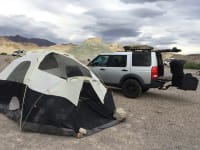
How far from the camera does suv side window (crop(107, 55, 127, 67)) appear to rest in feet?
34.7

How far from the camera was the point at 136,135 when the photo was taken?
6098 mm

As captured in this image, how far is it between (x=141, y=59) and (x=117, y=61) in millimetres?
1076

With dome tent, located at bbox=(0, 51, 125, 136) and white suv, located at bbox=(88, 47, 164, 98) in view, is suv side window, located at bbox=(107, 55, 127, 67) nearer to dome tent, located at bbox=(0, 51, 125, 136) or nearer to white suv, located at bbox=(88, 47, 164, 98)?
white suv, located at bbox=(88, 47, 164, 98)

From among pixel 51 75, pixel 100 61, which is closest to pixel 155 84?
pixel 100 61

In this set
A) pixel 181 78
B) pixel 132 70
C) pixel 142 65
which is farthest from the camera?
pixel 132 70

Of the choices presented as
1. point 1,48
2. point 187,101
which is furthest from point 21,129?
point 1,48

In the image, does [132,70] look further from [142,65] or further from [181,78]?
[181,78]

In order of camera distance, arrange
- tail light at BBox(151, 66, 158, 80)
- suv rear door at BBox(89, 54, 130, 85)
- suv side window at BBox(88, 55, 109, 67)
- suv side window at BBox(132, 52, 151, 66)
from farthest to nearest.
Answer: suv side window at BBox(88, 55, 109, 67) < suv rear door at BBox(89, 54, 130, 85) < suv side window at BBox(132, 52, 151, 66) < tail light at BBox(151, 66, 158, 80)

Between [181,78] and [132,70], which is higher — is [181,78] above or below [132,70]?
below

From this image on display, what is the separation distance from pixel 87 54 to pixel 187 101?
62.0 metres

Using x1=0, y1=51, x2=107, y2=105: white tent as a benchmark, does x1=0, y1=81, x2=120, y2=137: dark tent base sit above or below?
below

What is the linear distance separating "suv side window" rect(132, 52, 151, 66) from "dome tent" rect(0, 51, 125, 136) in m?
2.76

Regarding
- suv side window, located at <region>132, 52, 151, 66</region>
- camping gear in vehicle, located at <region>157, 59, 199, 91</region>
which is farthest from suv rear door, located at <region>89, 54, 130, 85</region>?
camping gear in vehicle, located at <region>157, 59, 199, 91</region>

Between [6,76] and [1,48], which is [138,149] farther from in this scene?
[1,48]
